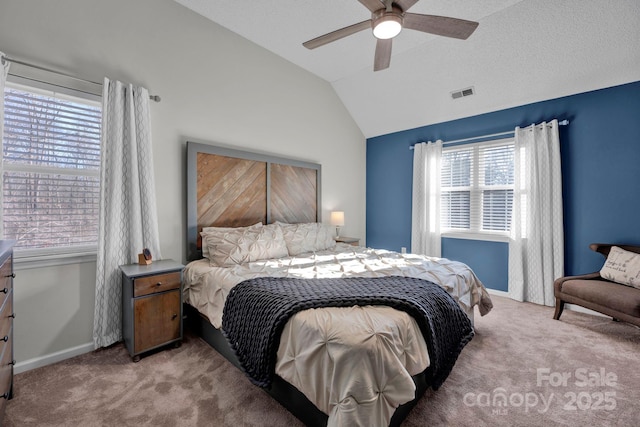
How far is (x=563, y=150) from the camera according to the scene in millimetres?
3432

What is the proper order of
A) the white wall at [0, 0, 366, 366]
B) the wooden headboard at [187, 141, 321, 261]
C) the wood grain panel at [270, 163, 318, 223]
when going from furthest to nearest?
the wood grain panel at [270, 163, 318, 223] → the wooden headboard at [187, 141, 321, 261] → the white wall at [0, 0, 366, 366]

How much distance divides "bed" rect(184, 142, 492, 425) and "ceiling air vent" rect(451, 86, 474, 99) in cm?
220

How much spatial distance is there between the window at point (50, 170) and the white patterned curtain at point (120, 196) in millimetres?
179

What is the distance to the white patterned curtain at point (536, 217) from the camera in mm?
3385

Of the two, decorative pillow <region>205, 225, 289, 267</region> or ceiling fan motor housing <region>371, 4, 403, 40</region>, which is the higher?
ceiling fan motor housing <region>371, 4, 403, 40</region>

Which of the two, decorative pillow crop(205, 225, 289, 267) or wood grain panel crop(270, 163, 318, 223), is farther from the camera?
wood grain panel crop(270, 163, 318, 223)

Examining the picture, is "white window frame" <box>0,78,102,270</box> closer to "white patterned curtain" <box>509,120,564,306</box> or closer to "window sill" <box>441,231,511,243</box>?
"window sill" <box>441,231,511,243</box>

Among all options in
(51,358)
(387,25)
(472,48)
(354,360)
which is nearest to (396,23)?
(387,25)

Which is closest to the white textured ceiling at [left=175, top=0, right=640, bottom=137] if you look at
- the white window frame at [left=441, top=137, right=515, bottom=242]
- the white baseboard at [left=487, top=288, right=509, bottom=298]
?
the white window frame at [left=441, top=137, right=515, bottom=242]

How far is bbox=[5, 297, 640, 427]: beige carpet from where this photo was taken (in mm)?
1597

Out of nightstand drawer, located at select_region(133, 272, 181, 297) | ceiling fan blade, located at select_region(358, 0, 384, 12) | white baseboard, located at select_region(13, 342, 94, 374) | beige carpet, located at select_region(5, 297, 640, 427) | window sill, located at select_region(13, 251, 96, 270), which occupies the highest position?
ceiling fan blade, located at select_region(358, 0, 384, 12)

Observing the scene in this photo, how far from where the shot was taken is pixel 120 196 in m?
2.36

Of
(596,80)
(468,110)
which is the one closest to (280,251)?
(468,110)

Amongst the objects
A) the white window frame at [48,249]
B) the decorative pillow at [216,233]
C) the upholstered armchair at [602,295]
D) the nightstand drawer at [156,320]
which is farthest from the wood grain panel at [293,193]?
the upholstered armchair at [602,295]
